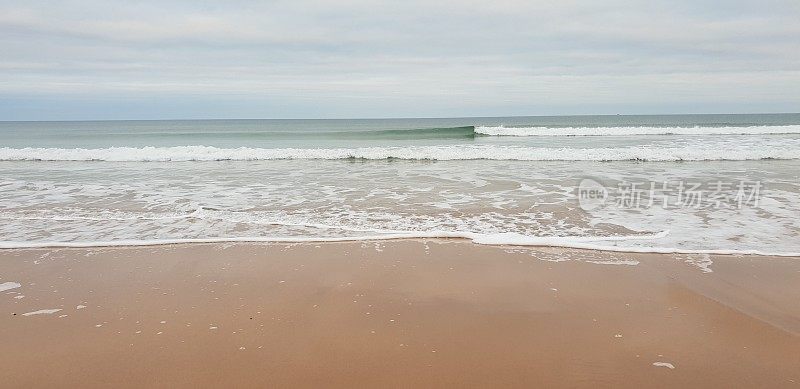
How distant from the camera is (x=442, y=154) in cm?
1856

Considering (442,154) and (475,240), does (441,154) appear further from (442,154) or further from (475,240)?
(475,240)

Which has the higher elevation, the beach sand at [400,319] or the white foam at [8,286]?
the beach sand at [400,319]

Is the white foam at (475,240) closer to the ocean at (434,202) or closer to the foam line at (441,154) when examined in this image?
the ocean at (434,202)

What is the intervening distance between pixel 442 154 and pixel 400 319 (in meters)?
15.1

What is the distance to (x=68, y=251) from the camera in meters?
5.71

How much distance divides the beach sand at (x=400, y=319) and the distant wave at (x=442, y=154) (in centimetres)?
1289

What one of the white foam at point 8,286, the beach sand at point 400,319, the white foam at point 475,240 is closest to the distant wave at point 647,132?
the white foam at point 475,240

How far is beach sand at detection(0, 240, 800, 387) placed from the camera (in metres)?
2.97

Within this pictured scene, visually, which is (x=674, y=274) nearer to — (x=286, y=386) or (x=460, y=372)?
(x=460, y=372)

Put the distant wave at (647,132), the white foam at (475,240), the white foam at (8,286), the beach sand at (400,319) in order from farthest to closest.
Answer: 1. the distant wave at (647,132)
2. the white foam at (475,240)
3. the white foam at (8,286)
4. the beach sand at (400,319)

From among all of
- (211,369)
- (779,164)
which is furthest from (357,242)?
(779,164)

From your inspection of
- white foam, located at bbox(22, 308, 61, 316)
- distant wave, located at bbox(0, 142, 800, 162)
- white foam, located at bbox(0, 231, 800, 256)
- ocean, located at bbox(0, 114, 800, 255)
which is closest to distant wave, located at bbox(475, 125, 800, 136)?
distant wave, located at bbox(0, 142, 800, 162)

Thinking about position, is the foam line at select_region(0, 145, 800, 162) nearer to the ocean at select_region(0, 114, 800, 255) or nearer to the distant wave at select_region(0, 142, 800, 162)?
the distant wave at select_region(0, 142, 800, 162)

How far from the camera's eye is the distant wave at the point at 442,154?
17047 millimetres
